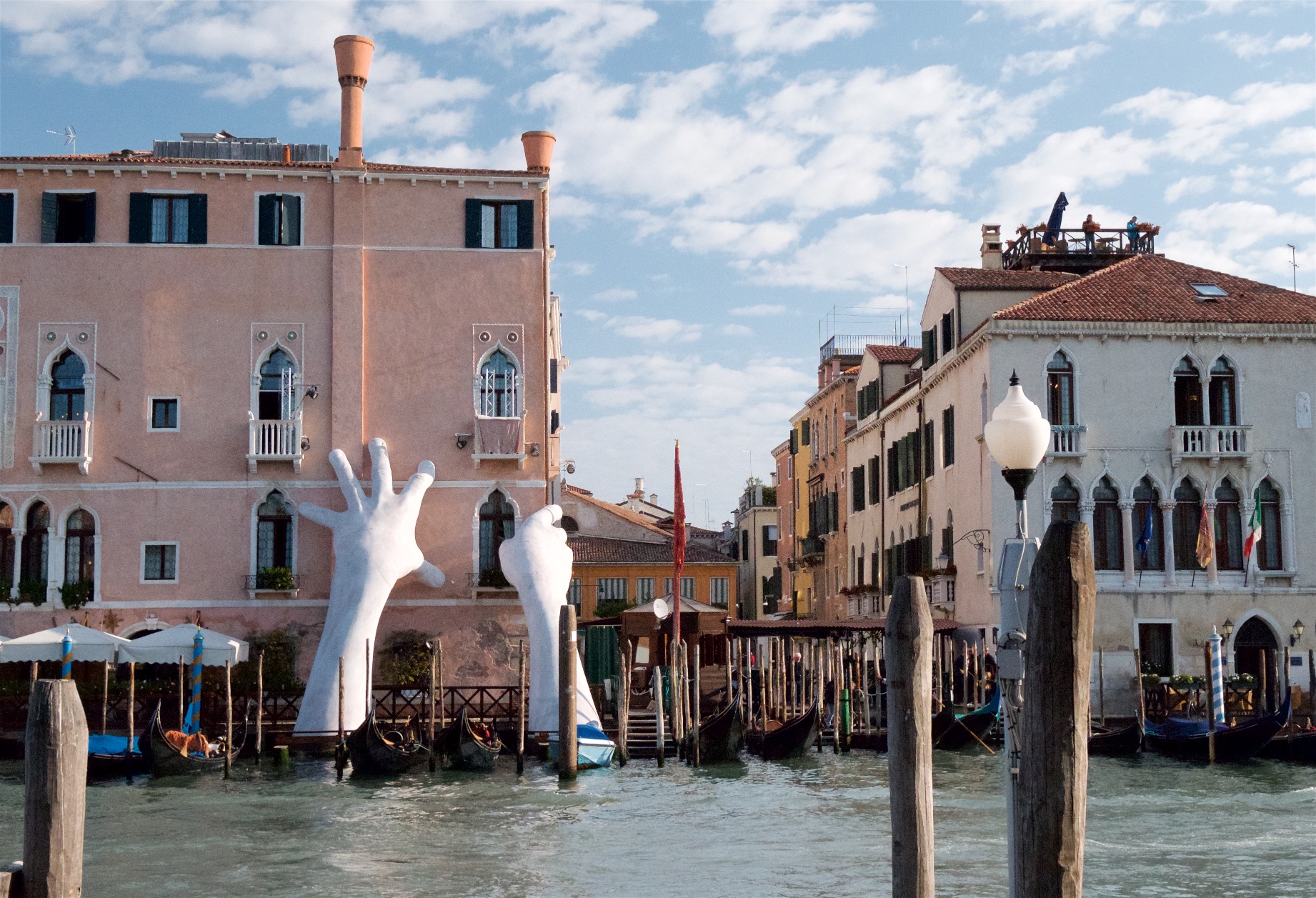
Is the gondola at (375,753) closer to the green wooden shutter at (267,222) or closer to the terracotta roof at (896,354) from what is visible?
the green wooden shutter at (267,222)

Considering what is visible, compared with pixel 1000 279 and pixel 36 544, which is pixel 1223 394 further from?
pixel 36 544

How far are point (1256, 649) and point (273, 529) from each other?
15627 millimetres

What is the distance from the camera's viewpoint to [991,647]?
2481 cm

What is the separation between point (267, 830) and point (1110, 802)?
877 cm

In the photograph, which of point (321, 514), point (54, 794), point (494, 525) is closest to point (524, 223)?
point (494, 525)

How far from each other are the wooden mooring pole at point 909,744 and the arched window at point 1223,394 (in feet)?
64.1

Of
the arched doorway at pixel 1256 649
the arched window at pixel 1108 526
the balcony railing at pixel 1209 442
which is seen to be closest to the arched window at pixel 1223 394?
the balcony railing at pixel 1209 442

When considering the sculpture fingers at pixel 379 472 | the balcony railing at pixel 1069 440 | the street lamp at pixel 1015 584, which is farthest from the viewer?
the balcony railing at pixel 1069 440

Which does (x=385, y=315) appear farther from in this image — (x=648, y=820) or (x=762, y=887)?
(x=762, y=887)

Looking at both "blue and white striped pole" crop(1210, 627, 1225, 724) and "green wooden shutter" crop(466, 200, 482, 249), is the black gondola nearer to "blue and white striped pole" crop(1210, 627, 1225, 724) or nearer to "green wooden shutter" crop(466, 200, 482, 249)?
"blue and white striped pole" crop(1210, 627, 1225, 724)

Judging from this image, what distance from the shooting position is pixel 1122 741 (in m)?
21.1

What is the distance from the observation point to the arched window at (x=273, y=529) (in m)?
22.5

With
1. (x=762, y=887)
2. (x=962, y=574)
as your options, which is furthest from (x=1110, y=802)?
(x=962, y=574)

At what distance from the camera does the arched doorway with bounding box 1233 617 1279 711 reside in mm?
24203
